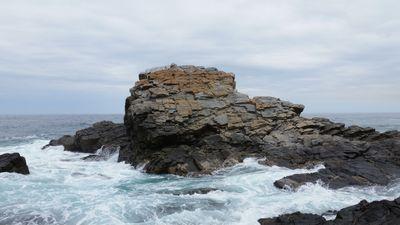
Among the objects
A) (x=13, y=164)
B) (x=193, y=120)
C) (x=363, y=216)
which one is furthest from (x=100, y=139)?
(x=363, y=216)

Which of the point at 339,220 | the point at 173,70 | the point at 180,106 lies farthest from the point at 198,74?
the point at 339,220

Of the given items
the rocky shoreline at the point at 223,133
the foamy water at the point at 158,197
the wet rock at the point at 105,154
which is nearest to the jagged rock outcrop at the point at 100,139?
the wet rock at the point at 105,154

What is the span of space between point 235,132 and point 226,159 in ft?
6.62

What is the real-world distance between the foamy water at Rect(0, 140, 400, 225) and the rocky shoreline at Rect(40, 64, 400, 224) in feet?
4.52

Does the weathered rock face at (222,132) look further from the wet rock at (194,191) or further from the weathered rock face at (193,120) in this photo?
the wet rock at (194,191)

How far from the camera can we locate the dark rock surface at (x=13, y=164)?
22.4 m

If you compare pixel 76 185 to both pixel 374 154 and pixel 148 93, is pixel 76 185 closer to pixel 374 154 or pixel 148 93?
pixel 148 93

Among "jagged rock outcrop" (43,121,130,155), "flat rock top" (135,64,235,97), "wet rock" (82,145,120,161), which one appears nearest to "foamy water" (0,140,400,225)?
"wet rock" (82,145,120,161)

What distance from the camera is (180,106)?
24.9m

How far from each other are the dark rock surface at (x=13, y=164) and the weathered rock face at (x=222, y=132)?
19.7ft

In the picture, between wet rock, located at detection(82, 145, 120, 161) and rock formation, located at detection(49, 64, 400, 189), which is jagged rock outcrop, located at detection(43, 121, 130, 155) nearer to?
wet rock, located at detection(82, 145, 120, 161)

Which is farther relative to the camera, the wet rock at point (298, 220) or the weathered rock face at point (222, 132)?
the weathered rock face at point (222, 132)

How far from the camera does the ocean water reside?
14320 mm

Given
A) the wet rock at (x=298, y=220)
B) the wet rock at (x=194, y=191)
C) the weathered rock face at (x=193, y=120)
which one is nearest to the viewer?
the wet rock at (x=298, y=220)
